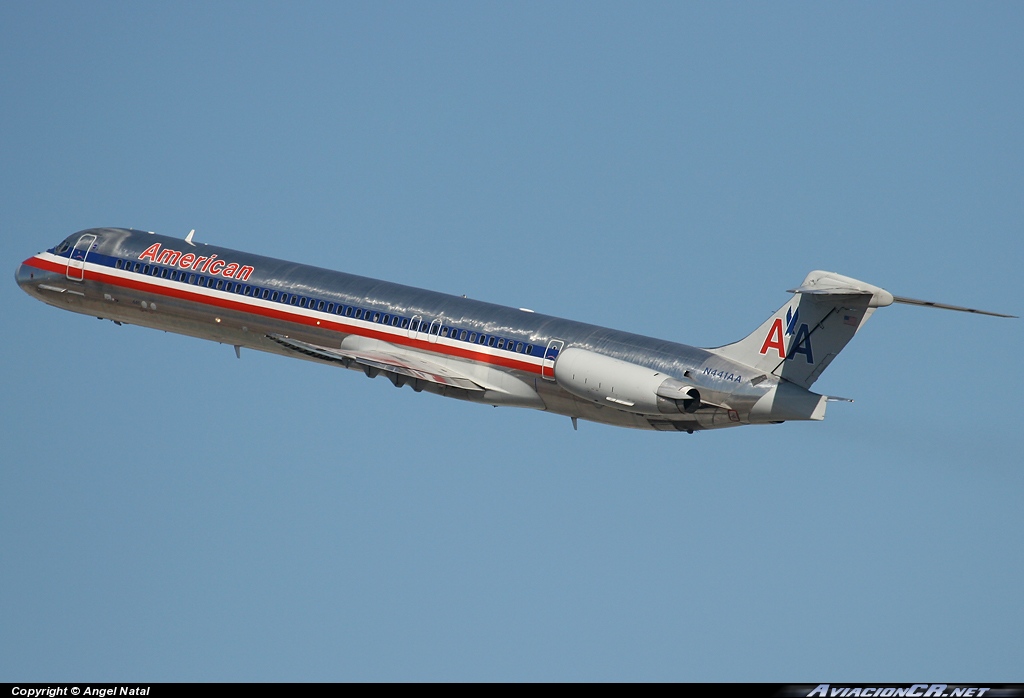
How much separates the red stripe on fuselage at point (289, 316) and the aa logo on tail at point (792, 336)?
6571mm

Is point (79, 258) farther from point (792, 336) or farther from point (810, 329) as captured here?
point (810, 329)

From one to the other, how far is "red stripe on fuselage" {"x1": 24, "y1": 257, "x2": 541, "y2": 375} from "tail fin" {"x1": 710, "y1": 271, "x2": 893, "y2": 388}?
6253 mm

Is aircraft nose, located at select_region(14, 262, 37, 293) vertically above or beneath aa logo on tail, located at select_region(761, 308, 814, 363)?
above

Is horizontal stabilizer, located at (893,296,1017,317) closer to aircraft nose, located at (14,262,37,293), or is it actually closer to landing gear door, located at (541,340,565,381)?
landing gear door, located at (541,340,565,381)

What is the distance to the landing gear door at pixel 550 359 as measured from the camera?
160 ft

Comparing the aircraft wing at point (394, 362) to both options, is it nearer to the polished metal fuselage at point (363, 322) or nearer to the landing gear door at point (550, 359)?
the polished metal fuselage at point (363, 322)

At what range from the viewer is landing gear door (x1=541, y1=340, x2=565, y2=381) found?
4866 centimetres

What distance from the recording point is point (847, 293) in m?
44.6

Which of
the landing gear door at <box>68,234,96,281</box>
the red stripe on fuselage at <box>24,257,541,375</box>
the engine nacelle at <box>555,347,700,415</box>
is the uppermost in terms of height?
the landing gear door at <box>68,234,96,281</box>

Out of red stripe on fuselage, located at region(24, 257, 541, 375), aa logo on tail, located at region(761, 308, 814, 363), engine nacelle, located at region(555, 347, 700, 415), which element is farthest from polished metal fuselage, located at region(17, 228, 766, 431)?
aa logo on tail, located at region(761, 308, 814, 363)

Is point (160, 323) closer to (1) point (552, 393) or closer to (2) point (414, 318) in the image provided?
(2) point (414, 318)

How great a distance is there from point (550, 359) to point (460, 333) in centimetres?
312
